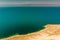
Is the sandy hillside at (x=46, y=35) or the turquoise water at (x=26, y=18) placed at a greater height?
the turquoise water at (x=26, y=18)

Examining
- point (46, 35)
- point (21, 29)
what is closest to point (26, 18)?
point (21, 29)

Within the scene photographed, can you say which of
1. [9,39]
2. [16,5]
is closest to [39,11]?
[16,5]

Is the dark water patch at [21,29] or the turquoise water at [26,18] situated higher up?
the turquoise water at [26,18]

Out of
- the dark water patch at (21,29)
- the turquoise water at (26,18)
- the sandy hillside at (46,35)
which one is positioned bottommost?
the sandy hillside at (46,35)

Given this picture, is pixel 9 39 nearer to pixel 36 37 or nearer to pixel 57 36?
pixel 36 37
